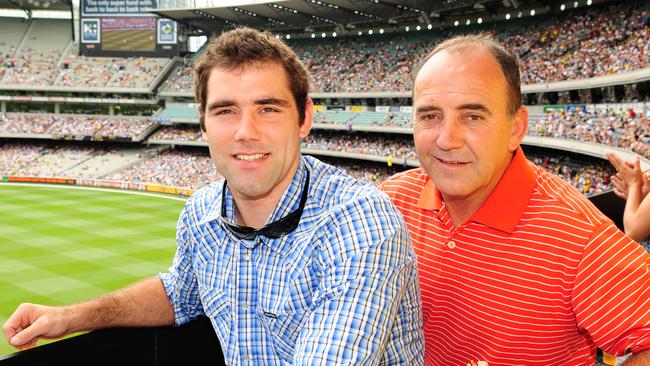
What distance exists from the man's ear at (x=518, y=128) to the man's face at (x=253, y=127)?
48.0 inches

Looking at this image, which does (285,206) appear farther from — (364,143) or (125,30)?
(125,30)

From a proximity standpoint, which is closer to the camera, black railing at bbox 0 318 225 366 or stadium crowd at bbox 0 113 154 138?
black railing at bbox 0 318 225 366

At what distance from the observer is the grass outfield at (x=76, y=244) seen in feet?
59.5

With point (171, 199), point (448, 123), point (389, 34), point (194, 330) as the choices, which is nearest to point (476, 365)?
point (448, 123)

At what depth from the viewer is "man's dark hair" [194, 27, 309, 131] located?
2477mm

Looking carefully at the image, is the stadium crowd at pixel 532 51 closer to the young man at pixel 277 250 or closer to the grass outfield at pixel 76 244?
the grass outfield at pixel 76 244

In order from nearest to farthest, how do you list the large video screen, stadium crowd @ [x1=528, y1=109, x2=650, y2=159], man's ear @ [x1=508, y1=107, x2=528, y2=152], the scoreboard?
1. man's ear @ [x1=508, y1=107, x2=528, y2=152]
2. stadium crowd @ [x1=528, y1=109, x2=650, y2=159]
3. the scoreboard
4. the large video screen

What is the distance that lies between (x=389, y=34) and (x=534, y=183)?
54.5 m

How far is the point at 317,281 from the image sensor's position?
233cm

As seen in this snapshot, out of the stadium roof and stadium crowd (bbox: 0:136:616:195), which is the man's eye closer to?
stadium crowd (bbox: 0:136:616:195)

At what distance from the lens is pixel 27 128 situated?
196 feet

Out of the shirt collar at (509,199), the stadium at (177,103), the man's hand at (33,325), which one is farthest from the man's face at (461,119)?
the stadium at (177,103)

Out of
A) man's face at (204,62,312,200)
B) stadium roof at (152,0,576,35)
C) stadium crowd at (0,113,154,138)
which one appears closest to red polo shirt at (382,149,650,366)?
man's face at (204,62,312,200)

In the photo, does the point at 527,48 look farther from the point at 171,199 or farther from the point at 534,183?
the point at 534,183
